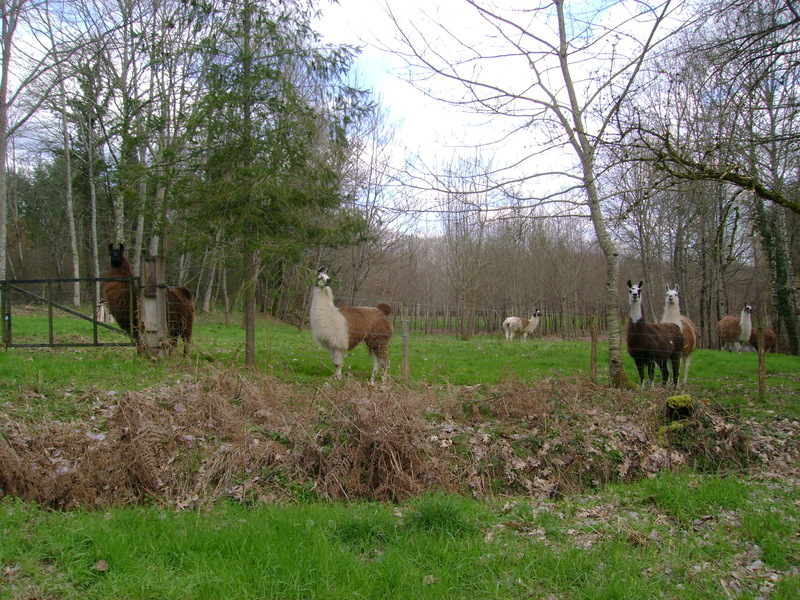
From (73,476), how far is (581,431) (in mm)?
5472

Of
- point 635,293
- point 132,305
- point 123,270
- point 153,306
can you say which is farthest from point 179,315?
point 635,293

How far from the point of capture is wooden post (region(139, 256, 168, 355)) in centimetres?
1054

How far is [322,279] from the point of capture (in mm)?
10289

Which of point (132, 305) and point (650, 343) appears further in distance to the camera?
point (132, 305)

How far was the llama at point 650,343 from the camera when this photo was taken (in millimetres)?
10148

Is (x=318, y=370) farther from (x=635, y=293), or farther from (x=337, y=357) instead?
(x=635, y=293)

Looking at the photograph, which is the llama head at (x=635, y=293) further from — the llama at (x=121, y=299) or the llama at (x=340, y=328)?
the llama at (x=121, y=299)

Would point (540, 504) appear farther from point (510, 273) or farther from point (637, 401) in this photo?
point (510, 273)

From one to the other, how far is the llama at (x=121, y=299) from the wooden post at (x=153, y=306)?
0.76 feet

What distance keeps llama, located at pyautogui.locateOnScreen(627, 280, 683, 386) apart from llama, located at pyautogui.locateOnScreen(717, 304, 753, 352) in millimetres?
11200

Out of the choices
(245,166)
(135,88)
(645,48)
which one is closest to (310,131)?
(245,166)

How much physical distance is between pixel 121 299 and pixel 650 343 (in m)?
10.3

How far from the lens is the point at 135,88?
19828 millimetres

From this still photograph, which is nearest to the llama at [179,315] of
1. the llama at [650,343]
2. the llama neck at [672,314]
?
the llama at [650,343]
